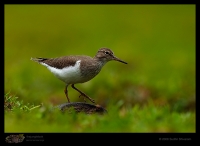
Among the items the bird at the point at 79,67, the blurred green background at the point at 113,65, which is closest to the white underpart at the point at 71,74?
the bird at the point at 79,67

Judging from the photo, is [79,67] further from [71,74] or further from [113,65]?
[113,65]

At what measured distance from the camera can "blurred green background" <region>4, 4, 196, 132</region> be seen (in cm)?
912

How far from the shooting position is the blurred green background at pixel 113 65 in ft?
29.9

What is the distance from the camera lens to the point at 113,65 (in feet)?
59.4

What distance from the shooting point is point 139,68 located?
58.6 feet

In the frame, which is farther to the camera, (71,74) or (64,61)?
(64,61)

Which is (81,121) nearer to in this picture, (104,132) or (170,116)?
(104,132)

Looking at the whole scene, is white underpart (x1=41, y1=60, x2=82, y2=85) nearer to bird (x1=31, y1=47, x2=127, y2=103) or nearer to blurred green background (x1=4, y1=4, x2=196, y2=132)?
bird (x1=31, y1=47, x2=127, y2=103)

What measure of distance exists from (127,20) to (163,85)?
931 cm

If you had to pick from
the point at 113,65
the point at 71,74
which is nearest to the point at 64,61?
the point at 71,74

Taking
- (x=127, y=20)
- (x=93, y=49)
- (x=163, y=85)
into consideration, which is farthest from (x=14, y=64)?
(x=127, y=20)

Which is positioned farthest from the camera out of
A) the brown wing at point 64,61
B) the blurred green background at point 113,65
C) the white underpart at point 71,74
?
the brown wing at point 64,61

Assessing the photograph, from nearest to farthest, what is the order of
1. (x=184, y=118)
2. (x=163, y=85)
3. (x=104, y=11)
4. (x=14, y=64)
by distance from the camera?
1. (x=184, y=118)
2. (x=163, y=85)
3. (x=14, y=64)
4. (x=104, y=11)

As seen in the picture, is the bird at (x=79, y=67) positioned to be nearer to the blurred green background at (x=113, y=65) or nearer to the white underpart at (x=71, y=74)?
the white underpart at (x=71, y=74)
